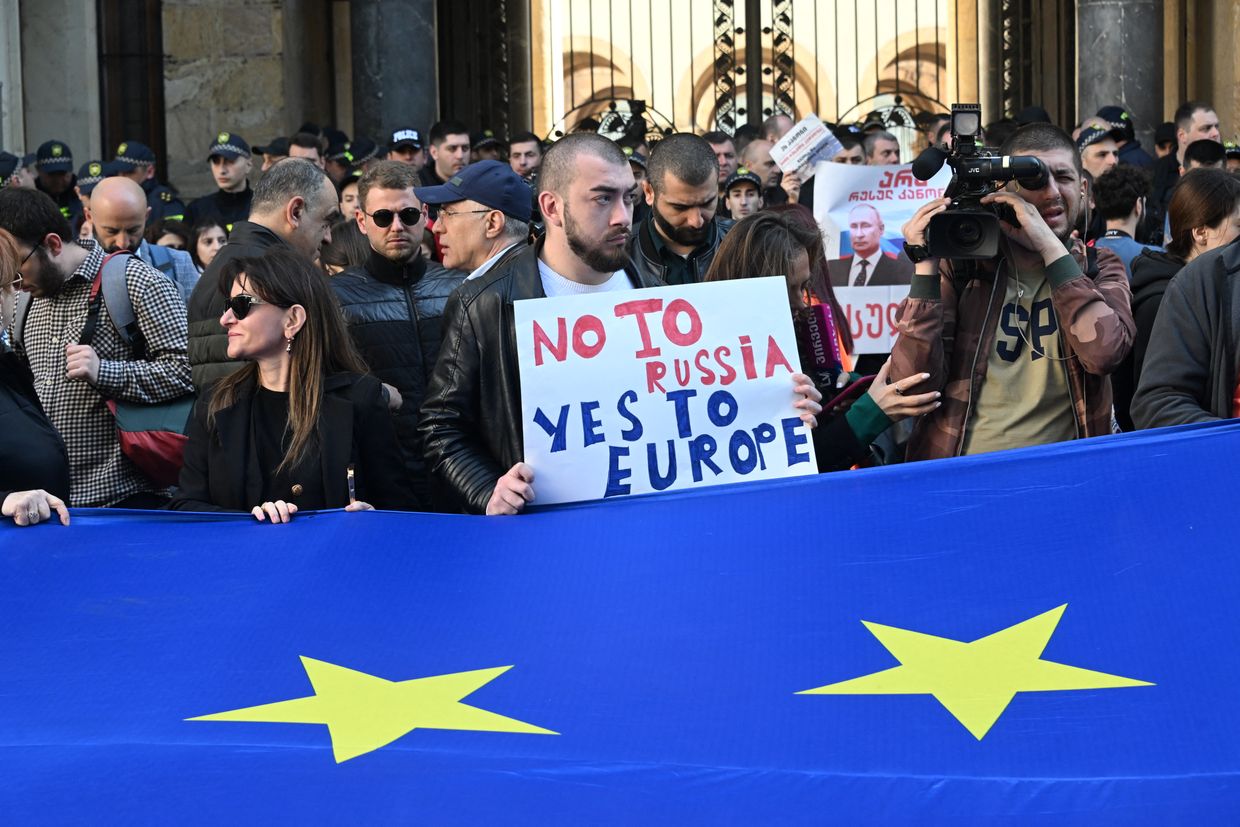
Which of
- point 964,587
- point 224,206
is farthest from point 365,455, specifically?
point 224,206

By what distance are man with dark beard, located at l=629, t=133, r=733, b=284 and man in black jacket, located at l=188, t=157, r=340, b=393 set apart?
3.71 ft

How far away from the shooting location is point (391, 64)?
52.0ft

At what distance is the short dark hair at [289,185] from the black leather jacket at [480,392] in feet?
5.99

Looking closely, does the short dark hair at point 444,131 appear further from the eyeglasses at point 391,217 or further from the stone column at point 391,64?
the eyeglasses at point 391,217

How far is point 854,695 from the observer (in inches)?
131

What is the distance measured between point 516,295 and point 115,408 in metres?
1.86

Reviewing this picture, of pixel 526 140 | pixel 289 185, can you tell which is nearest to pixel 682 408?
pixel 289 185

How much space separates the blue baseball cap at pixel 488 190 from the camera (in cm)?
600

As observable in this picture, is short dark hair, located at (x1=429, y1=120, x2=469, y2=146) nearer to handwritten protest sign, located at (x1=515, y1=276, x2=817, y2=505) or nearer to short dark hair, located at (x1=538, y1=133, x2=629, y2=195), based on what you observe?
short dark hair, located at (x1=538, y1=133, x2=629, y2=195)

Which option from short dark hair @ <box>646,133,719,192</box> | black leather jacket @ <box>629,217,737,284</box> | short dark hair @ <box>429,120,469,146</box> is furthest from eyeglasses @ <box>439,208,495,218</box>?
short dark hair @ <box>429,120,469,146</box>

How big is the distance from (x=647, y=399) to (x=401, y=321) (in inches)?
77.3

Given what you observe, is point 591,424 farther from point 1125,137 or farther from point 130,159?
point 1125,137

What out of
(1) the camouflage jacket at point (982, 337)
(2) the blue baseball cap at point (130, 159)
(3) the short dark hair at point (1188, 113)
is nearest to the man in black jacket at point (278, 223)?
(1) the camouflage jacket at point (982, 337)

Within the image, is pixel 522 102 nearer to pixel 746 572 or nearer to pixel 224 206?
pixel 224 206
